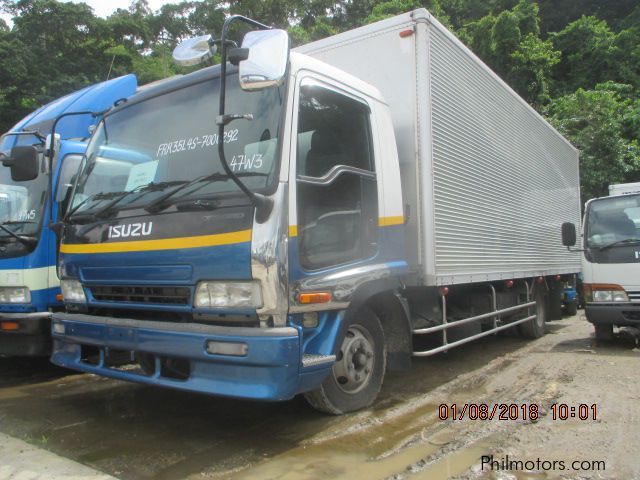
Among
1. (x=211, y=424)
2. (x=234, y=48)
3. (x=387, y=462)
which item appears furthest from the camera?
(x=211, y=424)

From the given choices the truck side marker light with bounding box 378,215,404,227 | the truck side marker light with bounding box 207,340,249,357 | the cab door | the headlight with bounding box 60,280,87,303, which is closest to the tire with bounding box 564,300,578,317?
the truck side marker light with bounding box 378,215,404,227

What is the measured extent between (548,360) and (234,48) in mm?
5405

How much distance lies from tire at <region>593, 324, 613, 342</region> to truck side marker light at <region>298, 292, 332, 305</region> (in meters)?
5.74

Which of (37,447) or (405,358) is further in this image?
(405,358)

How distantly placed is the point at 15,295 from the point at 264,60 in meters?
3.64

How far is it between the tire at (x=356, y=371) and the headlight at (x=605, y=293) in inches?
167

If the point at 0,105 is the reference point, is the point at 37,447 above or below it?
below

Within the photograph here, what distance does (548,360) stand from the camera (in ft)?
20.9

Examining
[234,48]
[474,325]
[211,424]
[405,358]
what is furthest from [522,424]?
[234,48]

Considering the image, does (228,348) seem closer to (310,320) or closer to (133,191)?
(310,320)

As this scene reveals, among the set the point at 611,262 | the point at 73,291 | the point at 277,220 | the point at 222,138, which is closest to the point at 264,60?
the point at 222,138

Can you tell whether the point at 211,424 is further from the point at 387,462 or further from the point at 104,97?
the point at 104,97

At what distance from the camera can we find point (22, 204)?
5.24m

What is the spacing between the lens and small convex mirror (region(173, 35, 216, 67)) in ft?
11.1
